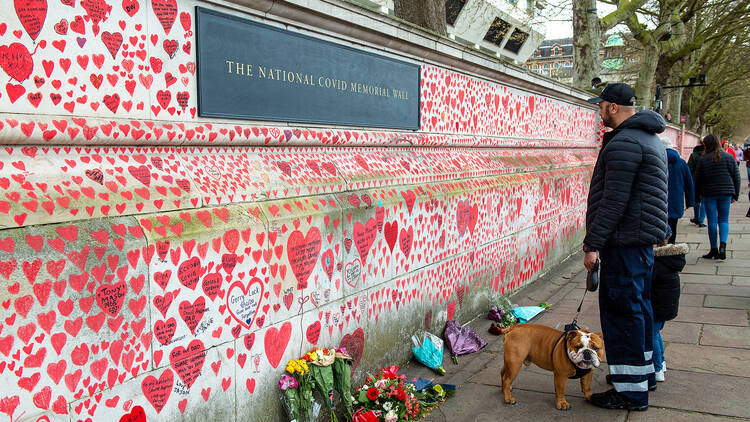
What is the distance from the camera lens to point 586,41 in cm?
1446

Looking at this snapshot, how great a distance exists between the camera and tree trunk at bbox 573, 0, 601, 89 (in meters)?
14.4

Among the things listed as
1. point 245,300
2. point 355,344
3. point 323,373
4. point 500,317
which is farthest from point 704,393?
point 245,300

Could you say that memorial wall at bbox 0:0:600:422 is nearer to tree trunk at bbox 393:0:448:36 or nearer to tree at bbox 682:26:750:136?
tree trunk at bbox 393:0:448:36

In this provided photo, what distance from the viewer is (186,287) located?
2.66 metres

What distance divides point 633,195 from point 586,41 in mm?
12159

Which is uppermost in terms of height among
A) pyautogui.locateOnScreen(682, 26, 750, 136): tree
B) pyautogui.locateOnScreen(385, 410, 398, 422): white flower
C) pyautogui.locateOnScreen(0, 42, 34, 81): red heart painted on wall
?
pyautogui.locateOnScreen(682, 26, 750, 136): tree

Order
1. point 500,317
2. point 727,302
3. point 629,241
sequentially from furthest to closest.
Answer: point 727,302
point 500,317
point 629,241

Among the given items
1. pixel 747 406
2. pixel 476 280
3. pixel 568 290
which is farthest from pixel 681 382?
pixel 568 290

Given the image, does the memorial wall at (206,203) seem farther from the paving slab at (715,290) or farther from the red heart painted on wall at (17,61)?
the paving slab at (715,290)

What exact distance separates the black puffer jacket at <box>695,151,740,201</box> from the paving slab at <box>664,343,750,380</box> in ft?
14.2

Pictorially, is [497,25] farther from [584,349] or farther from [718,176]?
[584,349]

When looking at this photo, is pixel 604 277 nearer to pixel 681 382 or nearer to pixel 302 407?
pixel 681 382

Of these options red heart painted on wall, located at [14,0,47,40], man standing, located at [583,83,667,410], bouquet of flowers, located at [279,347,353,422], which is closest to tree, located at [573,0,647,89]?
man standing, located at [583,83,667,410]

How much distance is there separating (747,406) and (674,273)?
2.95ft
